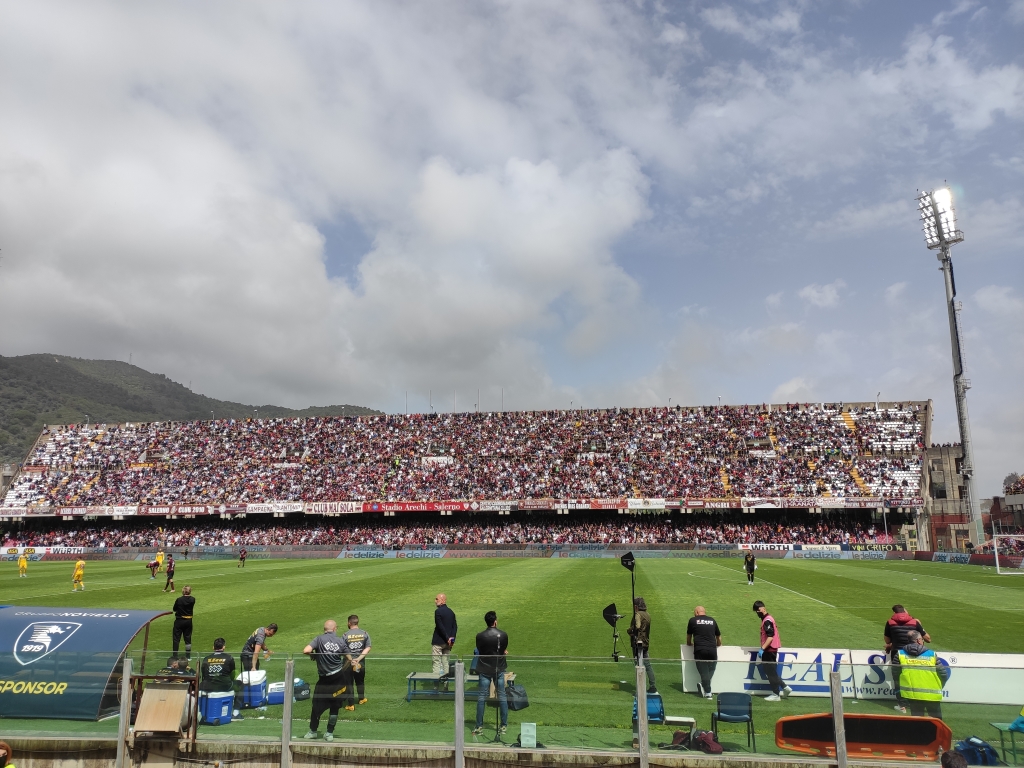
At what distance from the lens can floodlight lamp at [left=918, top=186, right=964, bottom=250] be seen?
192 ft

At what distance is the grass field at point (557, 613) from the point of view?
27.3ft

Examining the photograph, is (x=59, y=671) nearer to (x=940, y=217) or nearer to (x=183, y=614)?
(x=183, y=614)

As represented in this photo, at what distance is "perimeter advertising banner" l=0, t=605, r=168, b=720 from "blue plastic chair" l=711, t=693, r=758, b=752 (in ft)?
26.7

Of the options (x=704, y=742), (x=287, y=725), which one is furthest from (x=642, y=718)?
(x=287, y=725)

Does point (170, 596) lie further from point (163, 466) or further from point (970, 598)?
point (163, 466)

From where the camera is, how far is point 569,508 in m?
62.2

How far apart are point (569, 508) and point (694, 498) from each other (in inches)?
450

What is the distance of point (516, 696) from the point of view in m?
8.53

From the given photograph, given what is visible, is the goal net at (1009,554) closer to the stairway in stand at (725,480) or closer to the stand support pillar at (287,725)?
the stairway in stand at (725,480)

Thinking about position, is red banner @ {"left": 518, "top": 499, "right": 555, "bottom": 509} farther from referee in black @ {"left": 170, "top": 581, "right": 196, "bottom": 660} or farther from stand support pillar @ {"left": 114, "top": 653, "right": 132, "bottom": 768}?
stand support pillar @ {"left": 114, "top": 653, "right": 132, "bottom": 768}

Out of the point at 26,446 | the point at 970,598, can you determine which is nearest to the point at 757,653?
the point at 970,598

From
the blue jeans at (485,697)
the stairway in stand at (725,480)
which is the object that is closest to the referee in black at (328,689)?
the blue jeans at (485,697)

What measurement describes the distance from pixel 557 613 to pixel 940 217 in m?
56.7

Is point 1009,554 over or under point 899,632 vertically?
under
